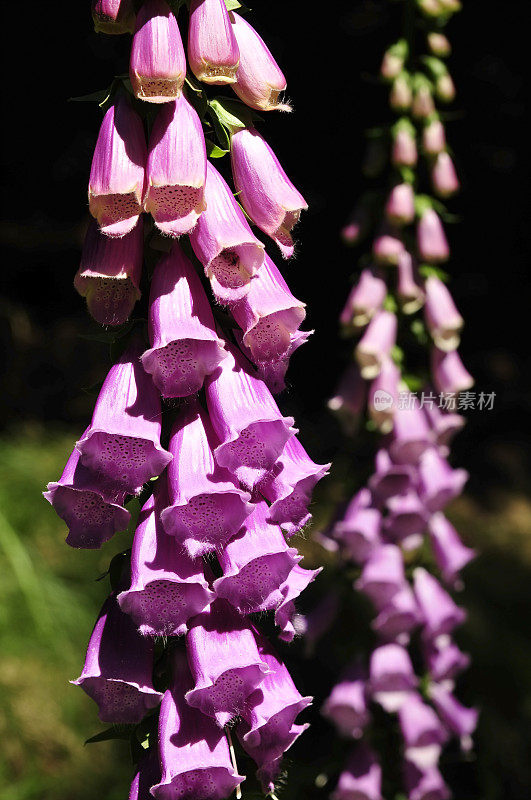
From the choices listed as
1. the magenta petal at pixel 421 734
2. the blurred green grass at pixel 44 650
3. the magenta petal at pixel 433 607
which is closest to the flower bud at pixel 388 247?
the magenta petal at pixel 433 607

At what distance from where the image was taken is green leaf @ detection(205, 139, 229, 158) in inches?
40.9

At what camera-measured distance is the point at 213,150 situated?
1.04 m

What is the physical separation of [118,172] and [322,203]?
475 cm

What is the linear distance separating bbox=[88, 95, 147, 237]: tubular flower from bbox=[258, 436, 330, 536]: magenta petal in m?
0.32

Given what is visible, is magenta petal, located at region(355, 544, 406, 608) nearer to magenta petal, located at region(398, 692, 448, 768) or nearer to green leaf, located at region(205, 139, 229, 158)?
magenta petal, located at region(398, 692, 448, 768)

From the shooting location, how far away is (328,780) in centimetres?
248

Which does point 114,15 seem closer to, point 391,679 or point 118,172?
point 118,172

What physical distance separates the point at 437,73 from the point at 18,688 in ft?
8.74

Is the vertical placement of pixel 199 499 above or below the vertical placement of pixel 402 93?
above

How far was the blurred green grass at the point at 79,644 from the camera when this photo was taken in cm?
304

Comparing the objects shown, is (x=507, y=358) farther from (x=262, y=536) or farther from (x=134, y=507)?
(x=262, y=536)

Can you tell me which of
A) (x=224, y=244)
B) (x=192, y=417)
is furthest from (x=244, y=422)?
(x=224, y=244)

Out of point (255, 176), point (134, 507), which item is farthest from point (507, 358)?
point (255, 176)

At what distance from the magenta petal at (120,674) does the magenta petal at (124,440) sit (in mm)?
188
